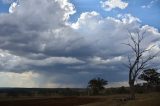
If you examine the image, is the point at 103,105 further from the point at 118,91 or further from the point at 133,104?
the point at 118,91

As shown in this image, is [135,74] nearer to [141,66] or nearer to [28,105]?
[141,66]

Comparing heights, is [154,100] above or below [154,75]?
below

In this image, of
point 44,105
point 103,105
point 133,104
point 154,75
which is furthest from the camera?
point 154,75

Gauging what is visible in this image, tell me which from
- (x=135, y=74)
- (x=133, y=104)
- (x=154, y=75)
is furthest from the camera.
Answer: (x=154, y=75)

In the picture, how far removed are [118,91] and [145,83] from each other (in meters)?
8.91

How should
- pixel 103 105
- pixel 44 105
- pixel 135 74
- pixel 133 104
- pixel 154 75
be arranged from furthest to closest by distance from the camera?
pixel 154 75
pixel 44 105
pixel 135 74
pixel 103 105
pixel 133 104

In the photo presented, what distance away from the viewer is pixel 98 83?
9256cm

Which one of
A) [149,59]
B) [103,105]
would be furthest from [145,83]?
[103,105]

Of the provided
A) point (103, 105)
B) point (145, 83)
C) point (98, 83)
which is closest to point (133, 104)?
point (103, 105)

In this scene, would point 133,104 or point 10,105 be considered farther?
→ point 10,105

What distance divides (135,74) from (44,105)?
13.9m

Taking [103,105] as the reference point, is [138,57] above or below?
above

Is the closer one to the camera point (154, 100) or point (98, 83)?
point (154, 100)

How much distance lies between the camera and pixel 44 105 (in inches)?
1959
